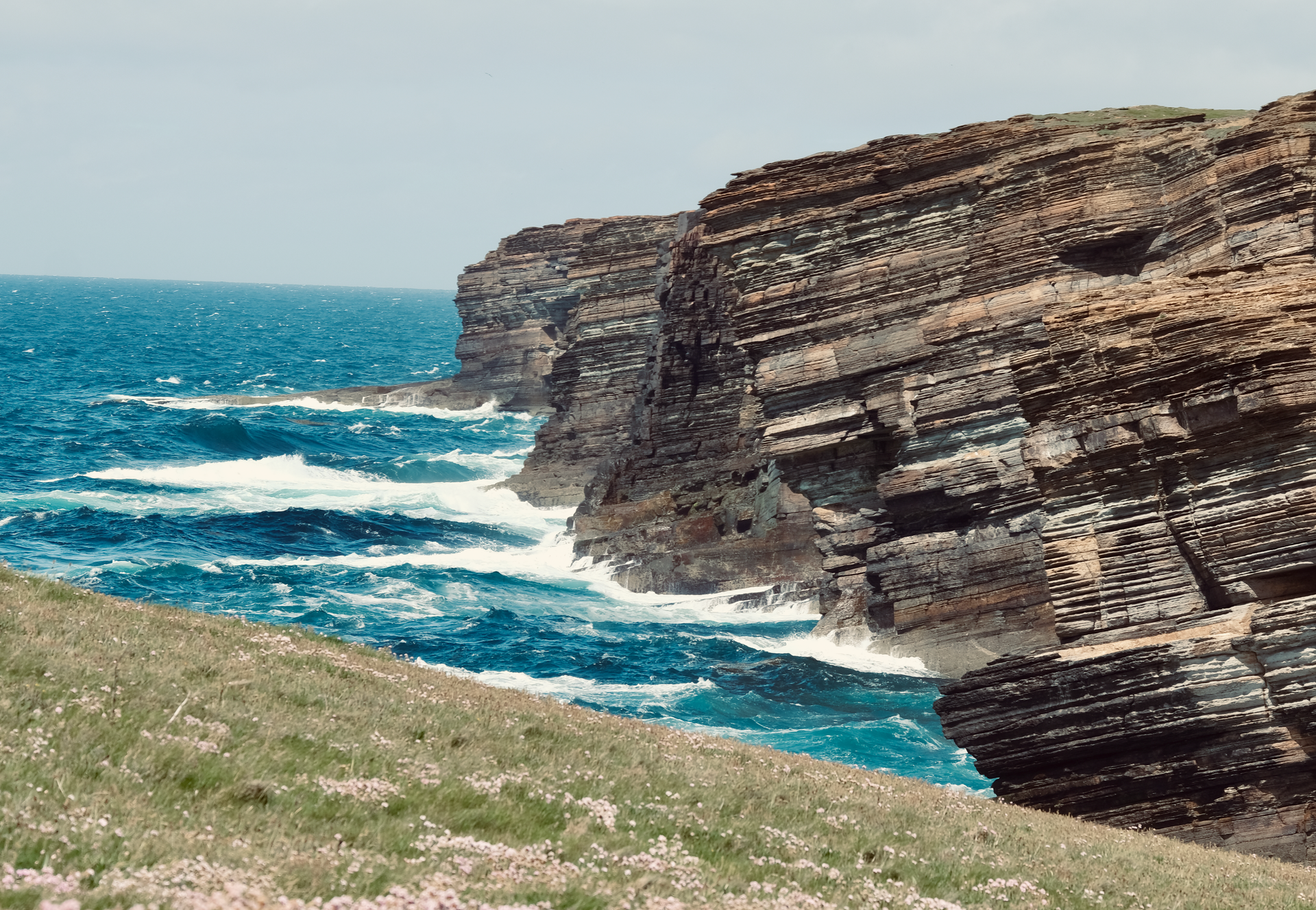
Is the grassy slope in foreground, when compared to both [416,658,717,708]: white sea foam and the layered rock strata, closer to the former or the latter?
[416,658,717,708]: white sea foam

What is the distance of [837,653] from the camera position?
34312mm

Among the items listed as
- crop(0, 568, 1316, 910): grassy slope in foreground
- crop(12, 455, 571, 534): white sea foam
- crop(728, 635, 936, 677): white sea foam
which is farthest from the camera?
crop(12, 455, 571, 534): white sea foam

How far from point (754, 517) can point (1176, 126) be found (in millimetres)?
19744

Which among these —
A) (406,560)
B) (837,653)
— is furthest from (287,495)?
(837,653)

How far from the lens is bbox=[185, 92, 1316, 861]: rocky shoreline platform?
54.6 ft

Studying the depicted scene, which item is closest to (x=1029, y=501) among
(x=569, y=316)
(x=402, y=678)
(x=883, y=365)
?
(x=883, y=365)

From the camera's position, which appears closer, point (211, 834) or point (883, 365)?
point (211, 834)

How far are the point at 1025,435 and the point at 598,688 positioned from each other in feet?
47.9

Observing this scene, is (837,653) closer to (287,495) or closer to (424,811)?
(424,811)

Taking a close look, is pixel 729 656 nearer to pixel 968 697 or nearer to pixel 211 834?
pixel 968 697

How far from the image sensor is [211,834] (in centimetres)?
802

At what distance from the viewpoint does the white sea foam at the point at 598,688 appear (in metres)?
30.8

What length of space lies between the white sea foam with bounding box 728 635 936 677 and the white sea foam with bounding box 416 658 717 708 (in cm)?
378

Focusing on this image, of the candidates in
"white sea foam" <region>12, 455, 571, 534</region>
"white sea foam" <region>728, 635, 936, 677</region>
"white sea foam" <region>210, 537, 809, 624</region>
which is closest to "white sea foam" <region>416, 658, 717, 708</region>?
"white sea foam" <region>728, 635, 936, 677</region>
